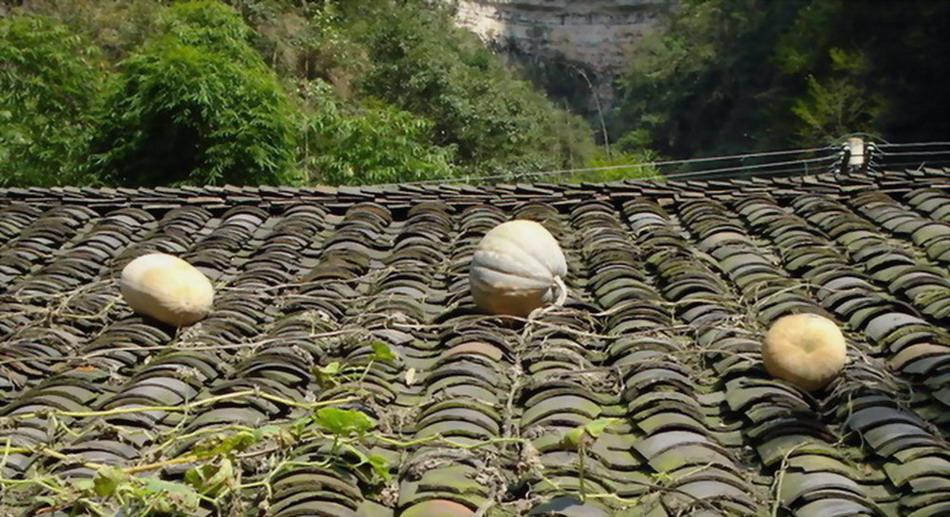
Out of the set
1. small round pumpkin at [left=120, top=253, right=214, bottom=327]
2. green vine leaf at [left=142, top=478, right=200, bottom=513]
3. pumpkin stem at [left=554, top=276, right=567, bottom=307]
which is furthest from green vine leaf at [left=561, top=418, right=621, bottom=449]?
small round pumpkin at [left=120, top=253, right=214, bottom=327]

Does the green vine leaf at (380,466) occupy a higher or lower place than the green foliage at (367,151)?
lower

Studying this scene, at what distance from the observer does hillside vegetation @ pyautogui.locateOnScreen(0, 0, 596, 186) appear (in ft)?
51.4

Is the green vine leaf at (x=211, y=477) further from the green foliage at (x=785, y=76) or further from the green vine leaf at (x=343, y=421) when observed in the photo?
the green foliage at (x=785, y=76)

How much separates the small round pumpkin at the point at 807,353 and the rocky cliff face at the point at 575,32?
144 ft

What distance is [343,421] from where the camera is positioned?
2.98m

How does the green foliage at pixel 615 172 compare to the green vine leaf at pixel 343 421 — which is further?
the green foliage at pixel 615 172

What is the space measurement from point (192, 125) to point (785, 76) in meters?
26.3

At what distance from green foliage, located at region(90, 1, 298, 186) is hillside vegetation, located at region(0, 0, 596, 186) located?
22 millimetres

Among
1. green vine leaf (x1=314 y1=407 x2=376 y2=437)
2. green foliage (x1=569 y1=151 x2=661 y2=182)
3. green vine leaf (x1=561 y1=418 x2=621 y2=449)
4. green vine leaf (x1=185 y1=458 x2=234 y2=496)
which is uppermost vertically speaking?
green foliage (x1=569 y1=151 x2=661 y2=182)

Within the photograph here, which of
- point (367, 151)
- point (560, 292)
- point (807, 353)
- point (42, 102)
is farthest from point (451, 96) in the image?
Result: point (807, 353)

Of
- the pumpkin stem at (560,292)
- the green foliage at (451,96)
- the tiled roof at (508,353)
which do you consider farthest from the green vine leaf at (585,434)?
the green foliage at (451,96)

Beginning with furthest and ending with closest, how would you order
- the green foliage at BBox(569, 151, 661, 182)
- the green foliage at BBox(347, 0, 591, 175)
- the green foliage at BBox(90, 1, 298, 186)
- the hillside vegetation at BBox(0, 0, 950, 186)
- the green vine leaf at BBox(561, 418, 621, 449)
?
the green foliage at BBox(347, 0, 591, 175), the green foliage at BBox(569, 151, 661, 182), the hillside vegetation at BBox(0, 0, 950, 186), the green foliage at BBox(90, 1, 298, 186), the green vine leaf at BBox(561, 418, 621, 449)

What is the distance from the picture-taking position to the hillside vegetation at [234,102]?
51.4 ft

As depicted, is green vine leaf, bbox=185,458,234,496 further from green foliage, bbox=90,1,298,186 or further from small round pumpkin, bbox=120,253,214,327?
green foliage, bbox=90,1,298,186
